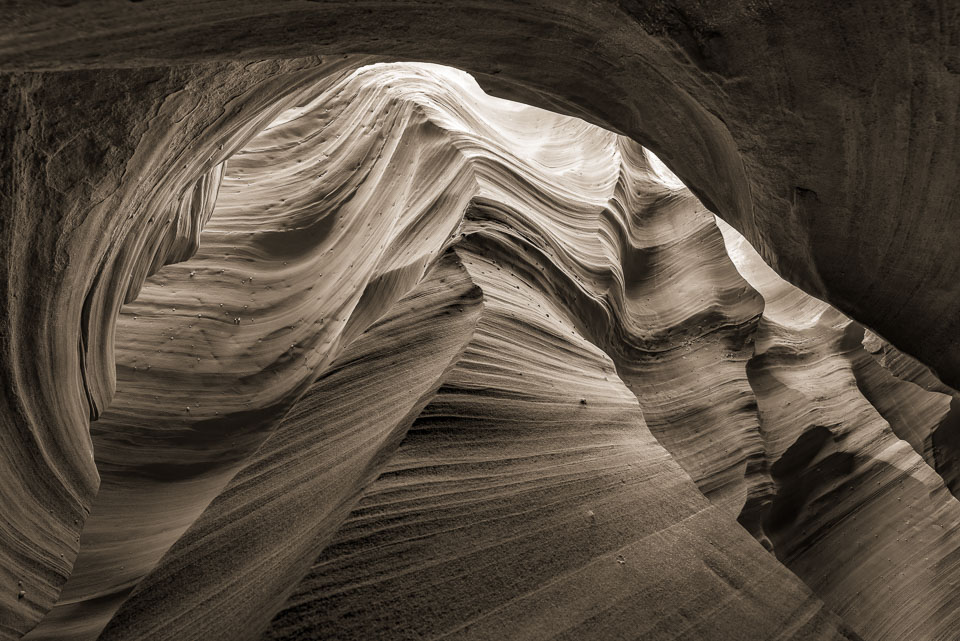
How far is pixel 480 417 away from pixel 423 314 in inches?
30.3

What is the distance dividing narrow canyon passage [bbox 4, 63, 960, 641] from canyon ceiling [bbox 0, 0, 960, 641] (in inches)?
0.7

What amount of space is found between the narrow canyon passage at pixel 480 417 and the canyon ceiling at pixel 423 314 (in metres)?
0.02

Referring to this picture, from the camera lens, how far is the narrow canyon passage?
234 cm

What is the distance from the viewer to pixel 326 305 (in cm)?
431

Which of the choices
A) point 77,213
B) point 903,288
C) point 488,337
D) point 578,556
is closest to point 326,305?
point 488,337

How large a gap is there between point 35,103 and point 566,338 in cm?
245

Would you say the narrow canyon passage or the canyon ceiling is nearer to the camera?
the canyon ceiling

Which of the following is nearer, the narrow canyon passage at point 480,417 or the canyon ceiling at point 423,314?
the canyon ceiling at point 423,314

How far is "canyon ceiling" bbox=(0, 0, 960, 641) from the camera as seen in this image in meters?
2.06

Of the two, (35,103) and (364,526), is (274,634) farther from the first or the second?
(35,103)

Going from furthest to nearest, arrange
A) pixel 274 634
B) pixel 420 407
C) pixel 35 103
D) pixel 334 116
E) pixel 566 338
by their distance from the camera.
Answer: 1. pixel 334 116
2. pixel 566 338
3. pixel 420 407
4. pixel 35 103
5. pixel 274 634

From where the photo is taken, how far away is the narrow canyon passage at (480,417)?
234 cm

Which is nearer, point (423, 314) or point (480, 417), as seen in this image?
point (480, 417)

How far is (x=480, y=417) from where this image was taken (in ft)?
8.76
